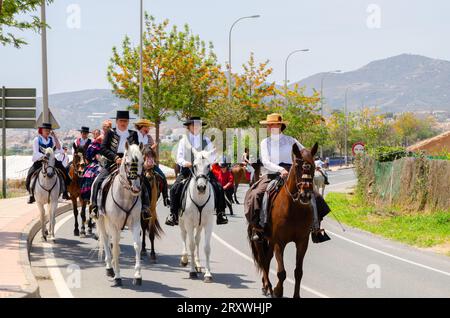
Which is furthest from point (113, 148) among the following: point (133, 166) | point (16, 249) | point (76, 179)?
point (76, 179)

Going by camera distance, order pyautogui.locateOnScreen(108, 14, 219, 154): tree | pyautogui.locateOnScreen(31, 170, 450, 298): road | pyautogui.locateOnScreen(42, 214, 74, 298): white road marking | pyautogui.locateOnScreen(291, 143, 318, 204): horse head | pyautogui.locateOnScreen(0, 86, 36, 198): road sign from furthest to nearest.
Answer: pyautogui.locateOnScreen(108, 14, 219, 154): tree
pyautogui.locateOnScreen(0, 86, 36, 198): road sign
pyautogui.locateOnScreen(31, 170, 450, 298): road
pyautogui.locateOnScreen(42, 214, 74, 298): white road marking
pyautogui.locateOnScreen(291, 143, 318, 204): horse head

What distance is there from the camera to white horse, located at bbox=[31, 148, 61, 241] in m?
17.0

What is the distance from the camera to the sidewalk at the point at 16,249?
10149mm

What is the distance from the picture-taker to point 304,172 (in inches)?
388

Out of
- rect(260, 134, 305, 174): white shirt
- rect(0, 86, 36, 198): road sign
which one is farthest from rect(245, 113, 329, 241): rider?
rect(0, 86, 36, 198): road sign

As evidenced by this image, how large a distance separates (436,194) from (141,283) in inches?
550

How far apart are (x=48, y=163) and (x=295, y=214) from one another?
8348mm

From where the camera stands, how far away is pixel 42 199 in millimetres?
17125

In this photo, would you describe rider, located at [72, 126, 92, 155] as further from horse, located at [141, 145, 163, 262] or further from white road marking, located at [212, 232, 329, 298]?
horse, located at [141, 145, 163, 262]

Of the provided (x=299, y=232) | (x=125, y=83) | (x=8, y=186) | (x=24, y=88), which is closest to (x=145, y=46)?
(x=125, y=83)

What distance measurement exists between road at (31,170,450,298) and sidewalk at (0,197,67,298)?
33 centimetres

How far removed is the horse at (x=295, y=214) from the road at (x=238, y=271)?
2.31 feet

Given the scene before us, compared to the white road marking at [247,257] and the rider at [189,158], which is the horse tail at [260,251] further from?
the rider at [189,158]
